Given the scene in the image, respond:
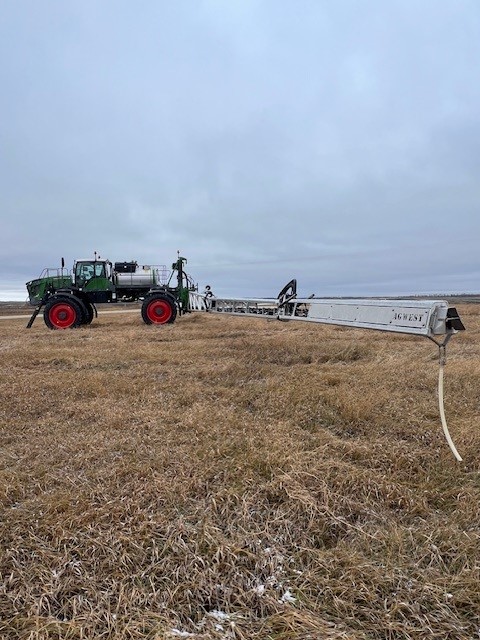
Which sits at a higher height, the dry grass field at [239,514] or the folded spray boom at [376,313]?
the folded spray boom at [376,313]

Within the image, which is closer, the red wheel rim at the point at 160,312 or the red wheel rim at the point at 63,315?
the red wheel rim at the point at 63,315

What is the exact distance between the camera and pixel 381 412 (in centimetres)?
461

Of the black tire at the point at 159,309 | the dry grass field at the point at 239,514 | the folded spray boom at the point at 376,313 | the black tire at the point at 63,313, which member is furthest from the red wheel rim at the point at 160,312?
the dry grass field at the point at 239,514

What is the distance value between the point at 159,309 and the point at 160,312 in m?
0.12

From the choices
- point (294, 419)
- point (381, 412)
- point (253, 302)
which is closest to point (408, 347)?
point (253, 302)

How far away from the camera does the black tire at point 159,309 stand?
15.2m

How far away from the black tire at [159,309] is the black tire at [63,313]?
2.42m

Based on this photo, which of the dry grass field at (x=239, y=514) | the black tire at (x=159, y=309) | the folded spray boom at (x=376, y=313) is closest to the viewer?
the dry grass field at (x=239, y=514)

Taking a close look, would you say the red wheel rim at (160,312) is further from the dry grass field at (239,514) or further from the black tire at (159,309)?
the dry grass field at (239,514)

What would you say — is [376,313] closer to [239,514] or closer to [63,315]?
[239,514]

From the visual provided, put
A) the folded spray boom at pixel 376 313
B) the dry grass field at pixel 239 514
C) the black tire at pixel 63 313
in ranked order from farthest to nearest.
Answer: the black tire at pixel 63 313, the folded spray boom at pixel 376 313, the dry grass field at pixel 239 514

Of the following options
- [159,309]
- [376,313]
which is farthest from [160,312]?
[376,313]

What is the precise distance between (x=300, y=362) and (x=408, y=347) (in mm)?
3147

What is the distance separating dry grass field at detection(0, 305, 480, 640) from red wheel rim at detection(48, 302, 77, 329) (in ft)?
31.6
